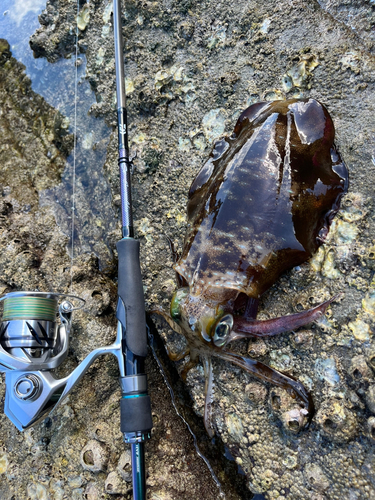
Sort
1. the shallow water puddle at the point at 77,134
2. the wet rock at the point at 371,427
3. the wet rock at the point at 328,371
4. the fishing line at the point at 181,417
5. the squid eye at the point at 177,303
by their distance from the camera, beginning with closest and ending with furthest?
the wet rock at the point at 371,427, the wet rock at the point at 328,371, the squid eye at the point at 177,303, the fishing line at the point at 181,417, the shallow water puddle at the point at 77,134

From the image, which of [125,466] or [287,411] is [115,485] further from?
[287,411]

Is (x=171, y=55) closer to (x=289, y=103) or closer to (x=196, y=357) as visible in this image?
(x=289, y=103)

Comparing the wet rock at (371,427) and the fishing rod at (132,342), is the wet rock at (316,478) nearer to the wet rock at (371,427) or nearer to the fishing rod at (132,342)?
the wet rock at (371,427)

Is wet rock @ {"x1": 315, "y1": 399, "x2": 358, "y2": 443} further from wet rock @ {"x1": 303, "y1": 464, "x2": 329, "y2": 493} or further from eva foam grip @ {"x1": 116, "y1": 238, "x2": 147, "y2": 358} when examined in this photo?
eva foam grip @ {"x1": 116, "y1": 238, "x2": 147, "y2": 358}

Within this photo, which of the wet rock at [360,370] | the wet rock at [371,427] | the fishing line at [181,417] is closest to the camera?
the wet rock at [371,427]

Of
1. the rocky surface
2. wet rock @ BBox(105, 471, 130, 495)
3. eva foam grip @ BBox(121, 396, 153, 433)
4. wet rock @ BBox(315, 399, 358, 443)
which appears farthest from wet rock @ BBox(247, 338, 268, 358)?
wet rock @ BBox(105, 471, 130, 495)

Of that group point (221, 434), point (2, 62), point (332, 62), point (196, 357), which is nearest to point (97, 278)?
point (196, 357)

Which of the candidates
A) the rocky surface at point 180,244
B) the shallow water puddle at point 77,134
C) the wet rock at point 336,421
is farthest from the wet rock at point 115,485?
the shallow water puddle at point 77,134

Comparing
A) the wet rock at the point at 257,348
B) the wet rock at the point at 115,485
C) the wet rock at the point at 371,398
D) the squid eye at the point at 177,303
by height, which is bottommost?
the wet rock at the point at 115,485

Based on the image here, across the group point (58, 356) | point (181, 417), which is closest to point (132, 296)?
point (58, 356)
